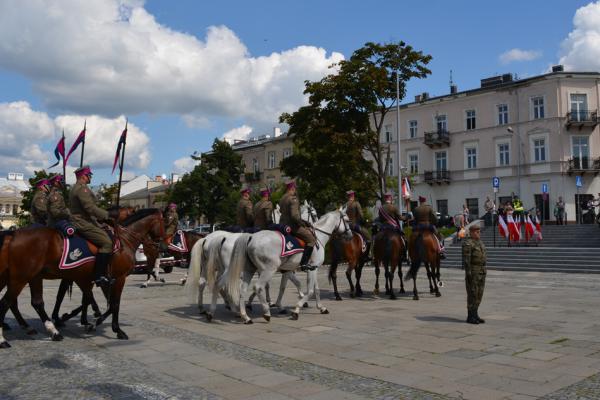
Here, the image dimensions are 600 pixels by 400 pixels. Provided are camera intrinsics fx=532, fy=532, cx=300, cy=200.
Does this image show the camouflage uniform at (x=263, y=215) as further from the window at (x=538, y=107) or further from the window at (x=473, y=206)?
the window at (x=473, y=206)

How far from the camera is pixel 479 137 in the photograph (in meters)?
49.6

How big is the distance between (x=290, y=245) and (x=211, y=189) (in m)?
52.2

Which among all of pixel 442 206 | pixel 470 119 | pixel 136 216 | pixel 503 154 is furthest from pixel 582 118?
pixel 136 216

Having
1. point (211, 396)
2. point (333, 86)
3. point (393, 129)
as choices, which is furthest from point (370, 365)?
point (393, 129)

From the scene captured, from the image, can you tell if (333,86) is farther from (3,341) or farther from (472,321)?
(3,341)

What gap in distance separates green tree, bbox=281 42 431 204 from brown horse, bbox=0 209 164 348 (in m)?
19.9

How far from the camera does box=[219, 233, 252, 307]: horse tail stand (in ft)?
33.6

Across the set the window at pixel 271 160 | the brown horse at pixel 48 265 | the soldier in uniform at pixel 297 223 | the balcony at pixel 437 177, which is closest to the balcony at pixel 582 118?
the balcony at pixel 437 177

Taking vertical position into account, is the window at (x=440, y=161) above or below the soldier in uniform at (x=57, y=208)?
above

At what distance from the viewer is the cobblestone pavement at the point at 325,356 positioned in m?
5.73

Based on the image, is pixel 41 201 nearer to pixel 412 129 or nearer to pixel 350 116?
pixel 350 116

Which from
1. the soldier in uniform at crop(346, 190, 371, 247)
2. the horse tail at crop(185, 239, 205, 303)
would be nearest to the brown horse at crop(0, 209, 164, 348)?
the horse tail at crop(185, 239, 205, 303)

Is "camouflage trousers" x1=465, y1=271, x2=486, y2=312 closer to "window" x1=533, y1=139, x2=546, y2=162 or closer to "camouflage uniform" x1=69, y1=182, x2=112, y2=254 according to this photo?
"camouflage uniform" x1=69, y1=182, x2=112, y2=254

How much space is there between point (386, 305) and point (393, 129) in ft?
150
